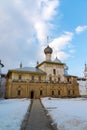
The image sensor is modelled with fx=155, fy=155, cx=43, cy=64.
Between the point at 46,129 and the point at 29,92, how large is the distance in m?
34.3

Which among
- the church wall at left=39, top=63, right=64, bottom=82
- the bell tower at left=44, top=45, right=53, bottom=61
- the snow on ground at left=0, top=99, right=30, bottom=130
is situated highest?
the bell tower at left=44, top=45, right=53, bottom=61

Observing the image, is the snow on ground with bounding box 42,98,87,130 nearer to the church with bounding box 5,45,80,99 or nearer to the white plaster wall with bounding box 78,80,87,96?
the church with bounding box 5,45,80,99

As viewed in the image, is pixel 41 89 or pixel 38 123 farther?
pixel 41 89

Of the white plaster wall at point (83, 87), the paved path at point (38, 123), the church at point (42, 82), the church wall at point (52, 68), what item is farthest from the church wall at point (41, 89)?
the paved path at point (38, 123)

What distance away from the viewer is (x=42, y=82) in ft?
143

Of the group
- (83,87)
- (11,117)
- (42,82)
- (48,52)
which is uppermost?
(48,52)

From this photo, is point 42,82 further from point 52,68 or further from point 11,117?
point 11,117

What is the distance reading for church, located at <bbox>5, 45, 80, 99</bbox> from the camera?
40812mm

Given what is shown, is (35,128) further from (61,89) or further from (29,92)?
(61,89)

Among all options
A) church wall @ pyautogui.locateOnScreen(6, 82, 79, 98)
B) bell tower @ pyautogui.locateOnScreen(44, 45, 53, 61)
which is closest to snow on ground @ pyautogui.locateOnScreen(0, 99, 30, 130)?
church wall @ pyautogui.locateOnScreen(6, 82, 79, 98)

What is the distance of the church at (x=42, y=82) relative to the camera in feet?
134

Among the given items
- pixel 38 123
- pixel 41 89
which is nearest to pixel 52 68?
pixel 41 89

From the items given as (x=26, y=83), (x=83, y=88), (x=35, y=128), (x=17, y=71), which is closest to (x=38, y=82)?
(x=26, y=83)

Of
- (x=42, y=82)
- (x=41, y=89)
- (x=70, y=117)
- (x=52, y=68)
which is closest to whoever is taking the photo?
(x=70, y=117)
